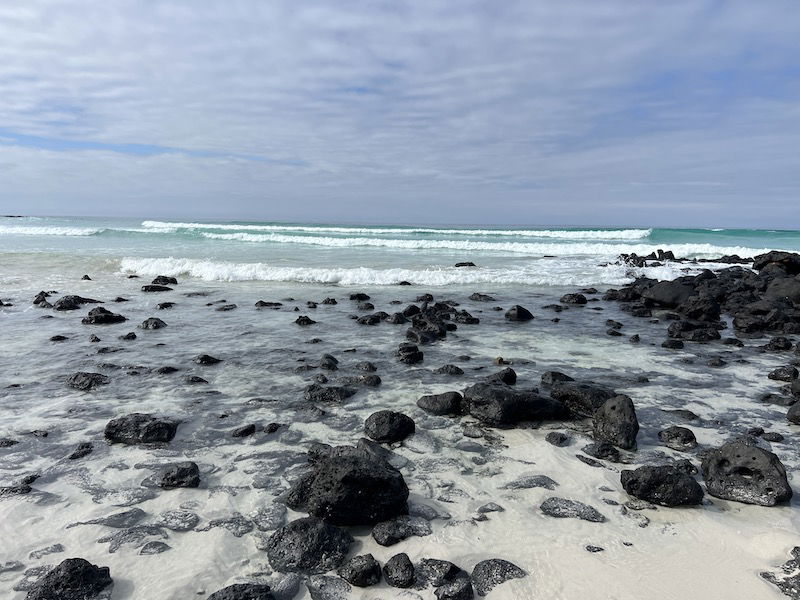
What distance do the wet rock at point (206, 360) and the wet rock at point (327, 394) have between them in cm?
200

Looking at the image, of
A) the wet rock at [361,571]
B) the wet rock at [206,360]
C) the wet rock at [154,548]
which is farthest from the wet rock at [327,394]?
the wet rock at [361,571]

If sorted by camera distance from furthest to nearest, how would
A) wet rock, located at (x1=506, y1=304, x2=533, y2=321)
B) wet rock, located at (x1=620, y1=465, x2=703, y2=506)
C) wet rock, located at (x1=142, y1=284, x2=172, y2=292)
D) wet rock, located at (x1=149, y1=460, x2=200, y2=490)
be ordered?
wet rock, located at (x1=142, y1=284, x2=172, y2=292) < wet rock, located at (x1=506, y1=304, x2=533, y2=321) < wet rock, located at (x1=149, y1=460, x2=200, y2=490) < wet rock, located at (x1=620, y1=465, x2=703, y2=506)

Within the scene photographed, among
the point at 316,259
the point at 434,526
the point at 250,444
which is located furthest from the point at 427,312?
the point at 316,259

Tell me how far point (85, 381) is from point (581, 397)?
236 inches

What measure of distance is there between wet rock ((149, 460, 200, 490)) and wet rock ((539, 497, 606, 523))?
2.76 metres

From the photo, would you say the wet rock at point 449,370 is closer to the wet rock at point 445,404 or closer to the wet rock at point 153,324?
the wet rock at point 445,404

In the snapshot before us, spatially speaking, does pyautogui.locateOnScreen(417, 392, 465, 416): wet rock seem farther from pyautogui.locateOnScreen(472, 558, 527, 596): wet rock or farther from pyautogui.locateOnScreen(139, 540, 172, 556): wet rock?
pyautogui.locateOnScreen(139, 540, 172, 556): wet rock

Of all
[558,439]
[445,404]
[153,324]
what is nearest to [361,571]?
[558,439]

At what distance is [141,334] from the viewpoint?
9297 mm

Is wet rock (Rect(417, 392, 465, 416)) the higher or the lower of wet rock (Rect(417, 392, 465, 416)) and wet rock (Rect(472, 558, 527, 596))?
the higher

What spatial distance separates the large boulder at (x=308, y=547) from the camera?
3.16 m

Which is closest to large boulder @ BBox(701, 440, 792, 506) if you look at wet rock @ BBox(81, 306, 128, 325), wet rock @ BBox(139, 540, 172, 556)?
wet rock @ BBox(139, 540, 172, 556)

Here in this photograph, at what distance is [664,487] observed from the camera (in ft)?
12.8

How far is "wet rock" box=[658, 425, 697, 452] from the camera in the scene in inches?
194
